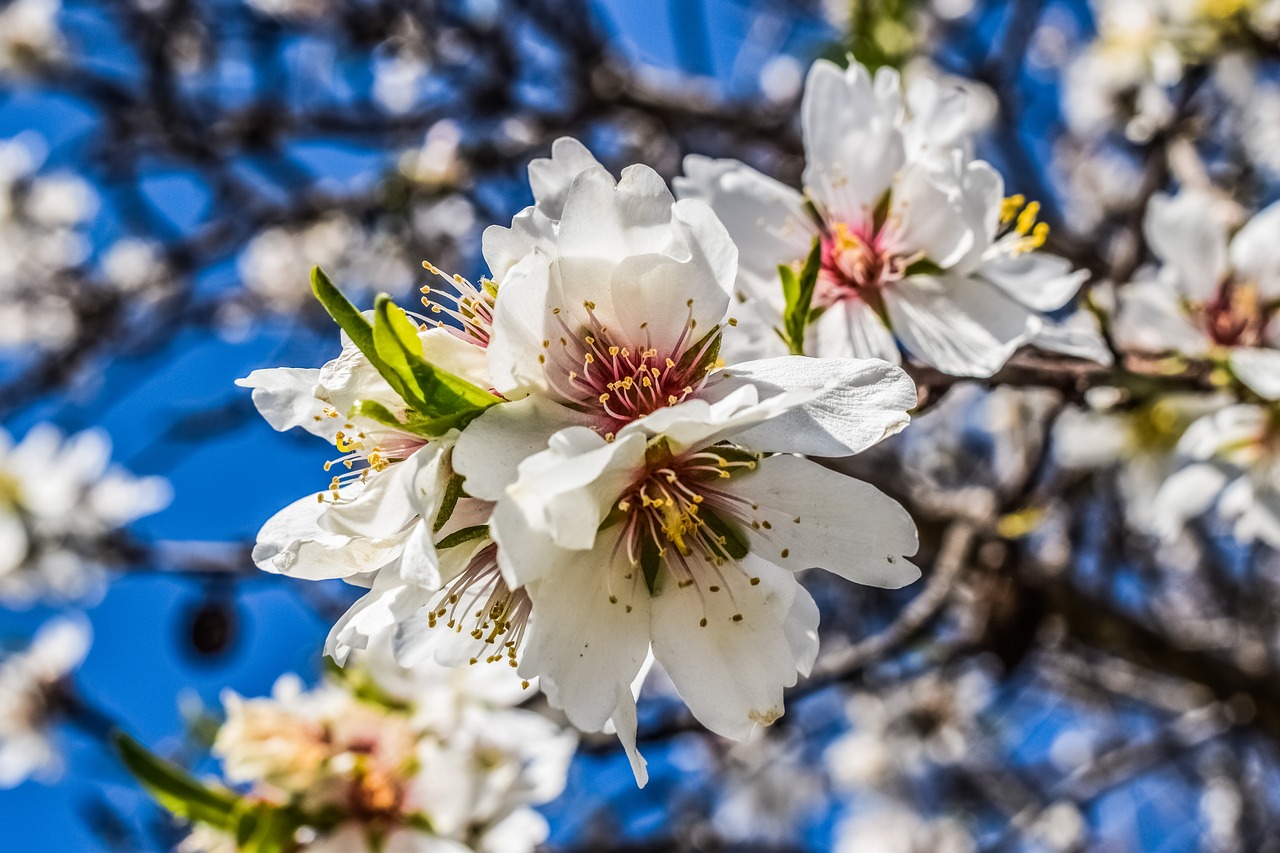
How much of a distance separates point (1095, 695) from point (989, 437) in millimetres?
1205

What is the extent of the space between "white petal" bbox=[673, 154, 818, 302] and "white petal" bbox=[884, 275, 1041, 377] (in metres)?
0.13

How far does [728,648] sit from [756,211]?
1.81 ft

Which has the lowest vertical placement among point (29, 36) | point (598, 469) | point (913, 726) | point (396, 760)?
point (913, 726)

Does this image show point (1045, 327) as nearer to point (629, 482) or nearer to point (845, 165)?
point (845, 165)

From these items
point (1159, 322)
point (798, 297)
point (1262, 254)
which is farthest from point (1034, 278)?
point (1262, 254)

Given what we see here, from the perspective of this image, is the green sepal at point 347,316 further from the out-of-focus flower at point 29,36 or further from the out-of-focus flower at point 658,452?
the out-of-focus flower at point 29,36

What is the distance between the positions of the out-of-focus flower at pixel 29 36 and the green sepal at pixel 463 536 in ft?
18.0

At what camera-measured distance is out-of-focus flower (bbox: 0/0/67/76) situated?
16.4ft

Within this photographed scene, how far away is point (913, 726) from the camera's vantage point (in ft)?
13.8

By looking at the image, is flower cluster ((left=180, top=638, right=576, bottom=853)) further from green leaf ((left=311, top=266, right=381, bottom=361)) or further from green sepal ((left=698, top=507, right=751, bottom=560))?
green leaf ((left=311, top=266, right=381, bottom=361))

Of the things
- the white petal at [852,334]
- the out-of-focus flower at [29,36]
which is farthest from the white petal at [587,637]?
the out-of-focus flower at [29,36]

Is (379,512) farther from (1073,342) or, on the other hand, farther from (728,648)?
(1073,342)

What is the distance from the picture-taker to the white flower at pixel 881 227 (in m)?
1.06

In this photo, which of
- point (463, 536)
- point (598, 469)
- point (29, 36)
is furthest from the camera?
point (29, 36)
